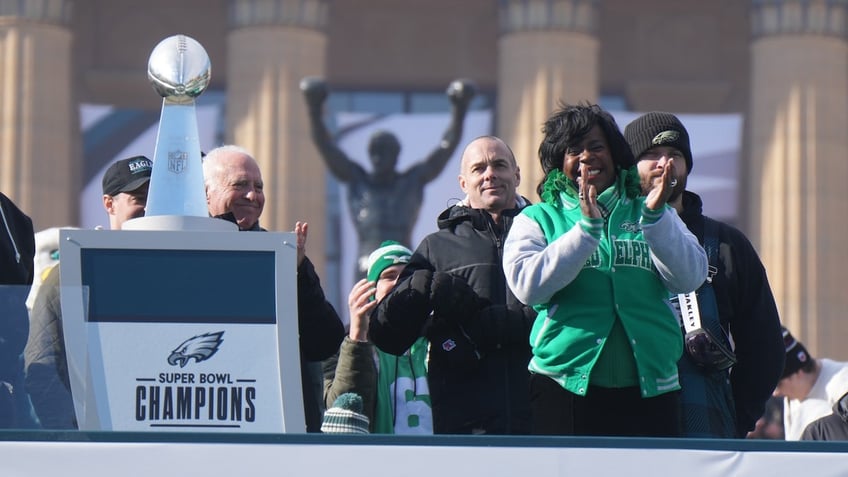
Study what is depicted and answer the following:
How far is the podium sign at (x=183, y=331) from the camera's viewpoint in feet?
16.5

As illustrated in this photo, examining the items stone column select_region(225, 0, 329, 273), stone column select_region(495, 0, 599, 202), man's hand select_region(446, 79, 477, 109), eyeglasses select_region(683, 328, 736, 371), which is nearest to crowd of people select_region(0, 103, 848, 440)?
eyeglasses select_region(683, 328, 736, 371)

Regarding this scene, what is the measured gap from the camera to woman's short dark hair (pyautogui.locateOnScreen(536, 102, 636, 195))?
19.7 feet

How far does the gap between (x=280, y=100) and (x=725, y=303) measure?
2429cm

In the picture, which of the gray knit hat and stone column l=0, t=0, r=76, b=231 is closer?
the gray knit hat

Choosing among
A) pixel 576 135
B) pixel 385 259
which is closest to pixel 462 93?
pixel 385 259

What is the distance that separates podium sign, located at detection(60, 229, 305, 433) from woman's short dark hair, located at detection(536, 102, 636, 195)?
3.99 feet

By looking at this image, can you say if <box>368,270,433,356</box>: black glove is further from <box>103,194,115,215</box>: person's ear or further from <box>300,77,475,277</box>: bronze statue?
<box>300,77,475,277</box>: bronze statue

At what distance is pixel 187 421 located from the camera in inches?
199

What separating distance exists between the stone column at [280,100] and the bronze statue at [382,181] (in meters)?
5.92

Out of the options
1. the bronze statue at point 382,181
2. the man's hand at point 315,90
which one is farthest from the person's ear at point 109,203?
the bronze statue at point 382,181

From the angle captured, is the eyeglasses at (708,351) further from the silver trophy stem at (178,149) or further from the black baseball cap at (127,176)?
the black baseball cap at (127,176)

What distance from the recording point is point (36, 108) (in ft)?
100

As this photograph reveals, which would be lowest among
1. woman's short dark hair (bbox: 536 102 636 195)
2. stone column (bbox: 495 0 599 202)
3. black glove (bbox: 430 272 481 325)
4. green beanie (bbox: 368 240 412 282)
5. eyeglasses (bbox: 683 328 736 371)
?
eyeglasses (bbox: 683 328 736 371)

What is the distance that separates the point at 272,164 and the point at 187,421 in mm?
25338
